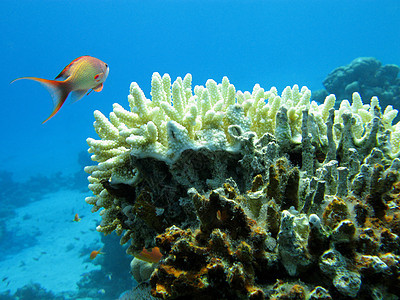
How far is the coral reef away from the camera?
16.1 m

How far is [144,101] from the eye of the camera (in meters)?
2.33

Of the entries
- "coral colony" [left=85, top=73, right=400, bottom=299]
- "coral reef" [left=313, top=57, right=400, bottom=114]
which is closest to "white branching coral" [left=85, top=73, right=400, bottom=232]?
"coral colony" [left=85, top=73, right=400, bottom=299]

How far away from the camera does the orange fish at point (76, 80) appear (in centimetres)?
225

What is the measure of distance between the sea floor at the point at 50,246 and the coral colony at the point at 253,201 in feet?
46.9

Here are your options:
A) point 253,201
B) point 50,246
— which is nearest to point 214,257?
point 253,201

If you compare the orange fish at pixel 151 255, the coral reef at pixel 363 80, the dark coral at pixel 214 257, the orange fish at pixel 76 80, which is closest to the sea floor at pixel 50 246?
the orange fish at pixel 151 255

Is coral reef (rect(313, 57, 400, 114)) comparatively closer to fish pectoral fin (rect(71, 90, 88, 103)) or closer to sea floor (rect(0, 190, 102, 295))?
fish pectoral fin (rect(71, 90, 88, 103))

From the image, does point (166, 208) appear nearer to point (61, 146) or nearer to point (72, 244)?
point (72, 244)

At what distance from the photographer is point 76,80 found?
2445 mm

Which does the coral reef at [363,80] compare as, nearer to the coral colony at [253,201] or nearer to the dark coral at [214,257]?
the coral colony at [253,201]

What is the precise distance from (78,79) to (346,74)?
20849mm

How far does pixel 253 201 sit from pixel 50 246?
71.9 ft

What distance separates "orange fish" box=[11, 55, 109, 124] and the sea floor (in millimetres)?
14378

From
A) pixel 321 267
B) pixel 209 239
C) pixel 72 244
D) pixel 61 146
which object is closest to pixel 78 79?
pixel 209 239
